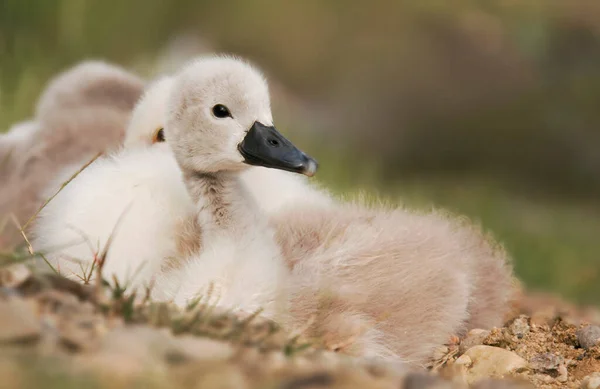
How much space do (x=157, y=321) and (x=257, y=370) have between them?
39 cm

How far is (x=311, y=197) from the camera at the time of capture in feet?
13.9

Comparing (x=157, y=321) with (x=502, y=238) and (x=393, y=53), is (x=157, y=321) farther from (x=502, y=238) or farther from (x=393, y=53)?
(x=393, y=53)

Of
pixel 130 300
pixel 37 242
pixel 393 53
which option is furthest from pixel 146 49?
pixel 130 300

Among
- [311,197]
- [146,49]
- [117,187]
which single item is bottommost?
[117,187]

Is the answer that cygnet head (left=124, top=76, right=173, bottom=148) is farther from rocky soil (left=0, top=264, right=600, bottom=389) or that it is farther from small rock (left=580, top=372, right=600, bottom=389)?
small rock (left=580, top=372, right=600, bottom=389)

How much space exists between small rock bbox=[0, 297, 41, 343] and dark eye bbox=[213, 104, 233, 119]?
1.37 m

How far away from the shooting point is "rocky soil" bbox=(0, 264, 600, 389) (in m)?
2.26

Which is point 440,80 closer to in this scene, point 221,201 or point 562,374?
point 221,201

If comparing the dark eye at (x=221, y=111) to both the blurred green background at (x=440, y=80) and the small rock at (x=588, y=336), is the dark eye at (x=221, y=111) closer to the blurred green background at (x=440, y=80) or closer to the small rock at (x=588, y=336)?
the small rock at (x=588, y=336)

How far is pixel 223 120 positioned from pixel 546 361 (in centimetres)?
147

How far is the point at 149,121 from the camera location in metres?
4.57

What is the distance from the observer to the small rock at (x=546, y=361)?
3.43 m

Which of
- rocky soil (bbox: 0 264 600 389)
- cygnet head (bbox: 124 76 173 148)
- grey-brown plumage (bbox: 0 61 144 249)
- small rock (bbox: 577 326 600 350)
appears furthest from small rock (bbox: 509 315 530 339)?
grey-brown plumage (bbox: 0 61 144 249)

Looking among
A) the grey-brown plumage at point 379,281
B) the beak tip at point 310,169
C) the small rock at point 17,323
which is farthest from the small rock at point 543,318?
the small rock at point 17,323
